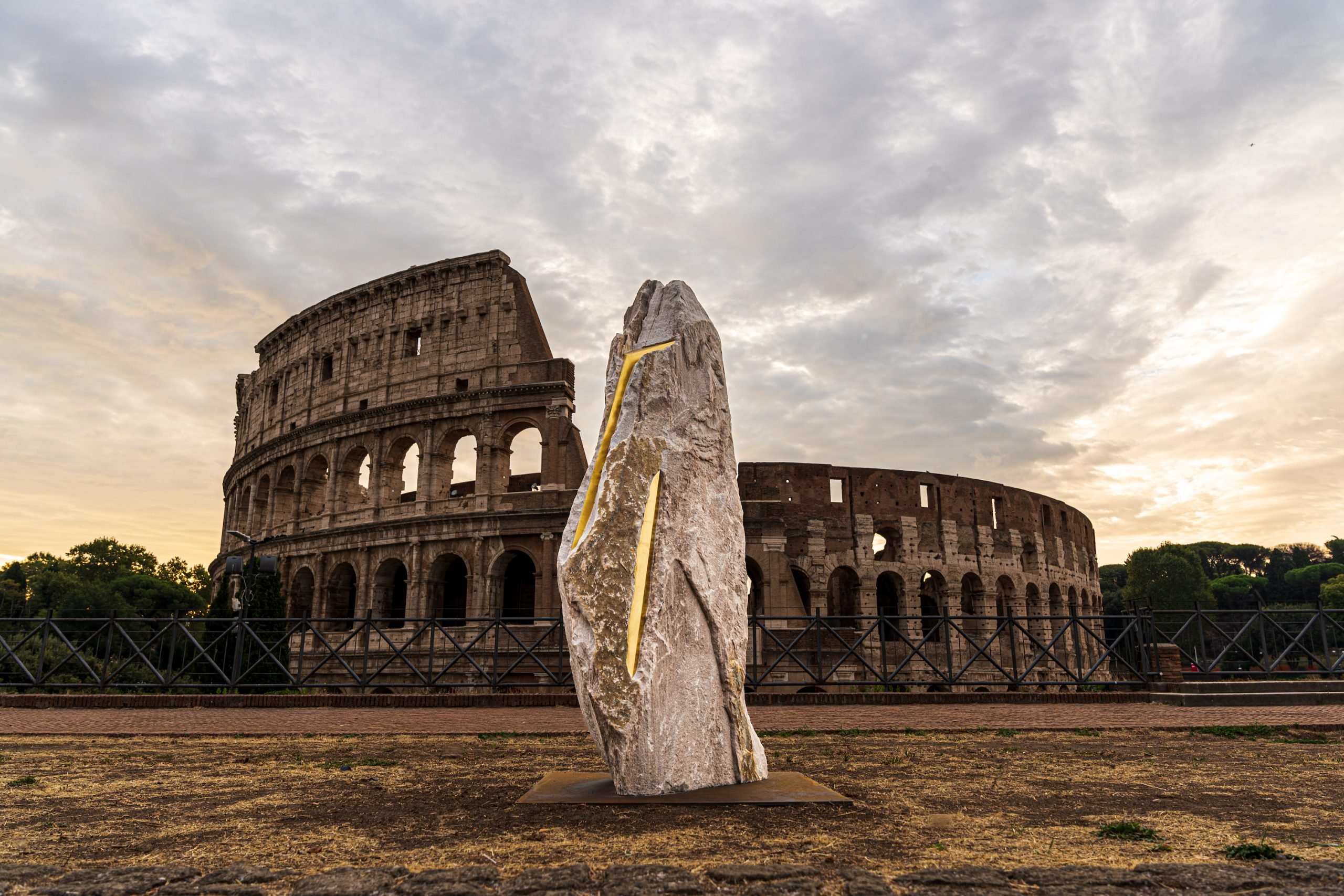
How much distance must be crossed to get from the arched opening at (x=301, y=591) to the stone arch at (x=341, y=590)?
4.04 ft

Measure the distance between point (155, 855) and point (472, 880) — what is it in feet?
4.36

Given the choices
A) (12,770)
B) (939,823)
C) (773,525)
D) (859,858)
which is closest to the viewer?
(859,858)

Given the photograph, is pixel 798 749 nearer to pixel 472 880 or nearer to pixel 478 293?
pixel 472 880

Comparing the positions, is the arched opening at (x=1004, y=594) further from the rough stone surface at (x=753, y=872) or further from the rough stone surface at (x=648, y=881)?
the rough stone surface at (x=648, y=881)

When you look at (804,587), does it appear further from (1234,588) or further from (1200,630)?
(1234,588)

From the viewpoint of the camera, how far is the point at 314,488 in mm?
29422

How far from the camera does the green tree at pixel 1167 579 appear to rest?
5325 centimetres

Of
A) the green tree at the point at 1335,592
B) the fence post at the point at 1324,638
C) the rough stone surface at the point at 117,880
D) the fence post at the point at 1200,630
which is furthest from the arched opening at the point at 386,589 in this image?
the green tree at the point at 1335,592

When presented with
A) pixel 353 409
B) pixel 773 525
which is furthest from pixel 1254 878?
pixel 353 409

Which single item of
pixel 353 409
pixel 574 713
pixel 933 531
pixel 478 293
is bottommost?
pixel 574 713

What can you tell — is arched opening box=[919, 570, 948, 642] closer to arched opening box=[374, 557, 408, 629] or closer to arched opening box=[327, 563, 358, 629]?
arched opening box=[374, 557, 408, 629]

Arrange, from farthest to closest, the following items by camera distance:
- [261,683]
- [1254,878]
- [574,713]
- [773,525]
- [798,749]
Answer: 1. [773,525]
2. [261,683]
3. [574,713]
4. [798,749]
5. [1254,878]

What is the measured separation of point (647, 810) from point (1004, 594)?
93.8 ft

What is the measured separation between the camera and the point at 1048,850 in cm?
305
